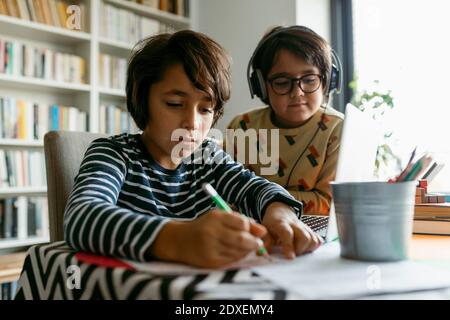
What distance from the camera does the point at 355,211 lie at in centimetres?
51

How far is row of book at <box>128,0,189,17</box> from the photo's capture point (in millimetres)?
2854

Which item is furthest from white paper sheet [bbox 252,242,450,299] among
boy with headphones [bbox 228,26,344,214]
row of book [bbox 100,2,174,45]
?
row of book [bbox 100,2,174,45]

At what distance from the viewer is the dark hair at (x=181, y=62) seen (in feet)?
2.63

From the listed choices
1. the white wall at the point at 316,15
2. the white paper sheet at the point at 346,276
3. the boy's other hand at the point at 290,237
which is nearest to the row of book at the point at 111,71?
the white wall at the point at 316,15

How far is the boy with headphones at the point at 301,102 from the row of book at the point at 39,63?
5.29 feet

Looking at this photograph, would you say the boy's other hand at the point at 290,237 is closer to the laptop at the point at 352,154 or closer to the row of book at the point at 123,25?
the laptop at the point at 352,154

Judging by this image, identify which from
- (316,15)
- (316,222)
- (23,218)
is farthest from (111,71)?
(316,222)

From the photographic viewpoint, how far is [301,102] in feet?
3.54

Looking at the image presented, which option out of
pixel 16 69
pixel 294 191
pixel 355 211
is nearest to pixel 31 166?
pixel 16 69

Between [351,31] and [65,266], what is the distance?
2518mm

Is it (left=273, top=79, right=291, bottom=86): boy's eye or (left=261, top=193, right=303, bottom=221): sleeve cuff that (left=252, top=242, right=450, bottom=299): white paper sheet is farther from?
(left=273, top=79, right=291, bottom=86): boy's eye

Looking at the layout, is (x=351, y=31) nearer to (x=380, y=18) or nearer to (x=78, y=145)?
(x=380, y=18)

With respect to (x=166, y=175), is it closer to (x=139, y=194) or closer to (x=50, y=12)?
(x=139, y=194)
